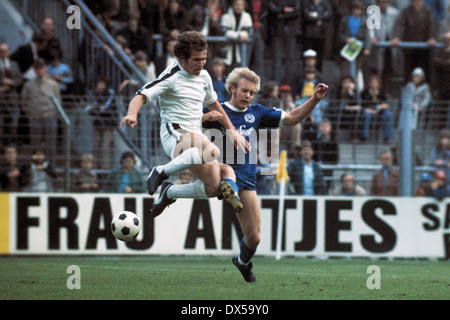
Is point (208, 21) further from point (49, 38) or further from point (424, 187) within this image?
point (424, 187)

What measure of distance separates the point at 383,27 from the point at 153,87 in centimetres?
910

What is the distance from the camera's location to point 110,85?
14.5 m

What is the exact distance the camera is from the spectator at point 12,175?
44.1 feet

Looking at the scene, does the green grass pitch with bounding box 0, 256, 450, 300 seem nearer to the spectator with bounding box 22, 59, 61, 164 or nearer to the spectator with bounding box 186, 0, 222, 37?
the spectator with bounding box 22, 59, 61, 164

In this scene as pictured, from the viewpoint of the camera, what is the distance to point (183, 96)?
8594 mm

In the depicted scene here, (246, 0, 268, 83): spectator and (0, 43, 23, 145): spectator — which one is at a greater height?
(246, 0, 268, 83): spectator

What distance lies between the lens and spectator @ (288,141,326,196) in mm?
13523

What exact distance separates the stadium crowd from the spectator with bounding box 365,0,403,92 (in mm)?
19

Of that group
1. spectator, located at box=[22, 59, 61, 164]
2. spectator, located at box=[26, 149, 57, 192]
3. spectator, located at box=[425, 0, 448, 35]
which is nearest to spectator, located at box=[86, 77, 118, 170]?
spectator, located at box=[22, 59, 61, 164]

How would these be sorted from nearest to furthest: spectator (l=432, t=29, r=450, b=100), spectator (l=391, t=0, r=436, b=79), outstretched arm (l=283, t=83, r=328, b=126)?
1. outstretched arm (l=283, t=83, r=328, b=126)
2. spectator (l=432, t=29, r=450, b=100)
3. spectator (l=391, t=0, r=436, b=79)

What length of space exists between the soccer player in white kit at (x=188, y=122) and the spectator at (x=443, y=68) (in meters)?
8.22

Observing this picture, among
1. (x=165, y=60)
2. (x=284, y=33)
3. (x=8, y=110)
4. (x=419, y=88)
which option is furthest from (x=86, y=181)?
(x=419, y=88)

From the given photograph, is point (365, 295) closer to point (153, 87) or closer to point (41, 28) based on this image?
point (153, 87)

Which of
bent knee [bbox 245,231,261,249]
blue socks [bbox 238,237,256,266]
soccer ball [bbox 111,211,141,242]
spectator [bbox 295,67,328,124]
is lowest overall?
blue socks [bbox 238,237,256,266]
